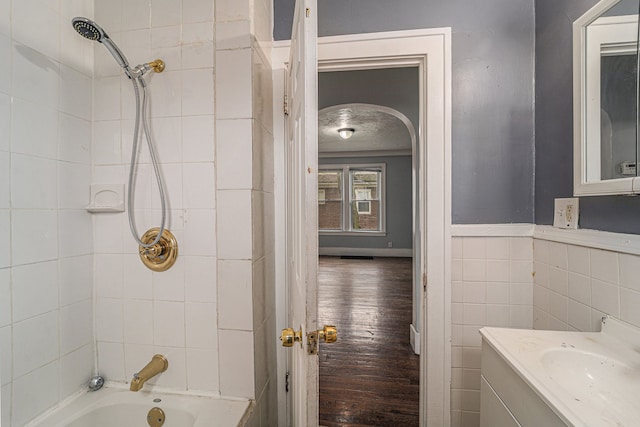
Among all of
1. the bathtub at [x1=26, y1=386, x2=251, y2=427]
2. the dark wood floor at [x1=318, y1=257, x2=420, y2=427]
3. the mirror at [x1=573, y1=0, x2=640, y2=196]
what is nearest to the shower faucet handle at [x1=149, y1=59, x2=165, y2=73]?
the bathtub at [x1=26, y1=386, x2=251, y2=427]

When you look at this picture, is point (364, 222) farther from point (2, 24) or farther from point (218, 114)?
point (2, 24)

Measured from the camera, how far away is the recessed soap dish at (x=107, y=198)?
43.1 inches

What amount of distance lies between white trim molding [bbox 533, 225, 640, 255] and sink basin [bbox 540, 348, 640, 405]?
335 millimetres

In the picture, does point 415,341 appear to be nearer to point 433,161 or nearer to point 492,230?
point 492,230

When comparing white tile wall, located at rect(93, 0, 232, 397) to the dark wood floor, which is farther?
the dark wood floor

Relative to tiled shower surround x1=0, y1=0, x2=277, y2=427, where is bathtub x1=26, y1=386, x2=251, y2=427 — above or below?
below

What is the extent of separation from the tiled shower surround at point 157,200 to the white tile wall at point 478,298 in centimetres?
91

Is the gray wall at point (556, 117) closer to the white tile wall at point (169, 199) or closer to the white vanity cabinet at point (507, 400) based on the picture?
the white vanity cabinet at point (507, 400)

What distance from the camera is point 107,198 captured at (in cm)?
110

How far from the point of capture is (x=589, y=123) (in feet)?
2.92

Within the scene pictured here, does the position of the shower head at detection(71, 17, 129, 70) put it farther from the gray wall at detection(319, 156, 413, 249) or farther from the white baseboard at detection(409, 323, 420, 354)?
the gray wall at detection(319, 156, 413, 249)

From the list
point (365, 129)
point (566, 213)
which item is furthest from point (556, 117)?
point (365, 129)

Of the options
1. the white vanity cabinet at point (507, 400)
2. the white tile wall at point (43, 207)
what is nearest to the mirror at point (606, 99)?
the white vanity cabinet at point (507, 400)

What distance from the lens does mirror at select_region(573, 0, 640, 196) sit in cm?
75
